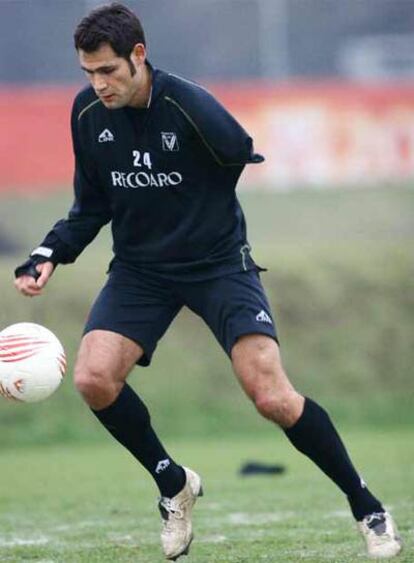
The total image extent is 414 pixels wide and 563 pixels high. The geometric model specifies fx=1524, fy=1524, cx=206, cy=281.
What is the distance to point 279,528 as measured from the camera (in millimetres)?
7758

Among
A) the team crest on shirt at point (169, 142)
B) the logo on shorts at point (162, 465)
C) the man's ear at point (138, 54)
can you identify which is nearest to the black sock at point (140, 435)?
the logo on shorts at point (162, 465)

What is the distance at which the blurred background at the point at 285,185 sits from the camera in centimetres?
1519

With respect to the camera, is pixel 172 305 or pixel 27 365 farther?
pixel 172 305

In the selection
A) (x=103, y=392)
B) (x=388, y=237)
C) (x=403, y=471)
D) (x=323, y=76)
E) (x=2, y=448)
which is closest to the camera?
(x=103, y=392)

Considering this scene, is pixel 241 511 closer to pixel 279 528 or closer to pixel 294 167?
pixel 279 528

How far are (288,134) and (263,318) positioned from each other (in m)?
13.0

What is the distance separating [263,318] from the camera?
653 centimetres

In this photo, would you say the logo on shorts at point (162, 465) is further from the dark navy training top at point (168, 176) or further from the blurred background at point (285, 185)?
the blurred background at point (285, 185)

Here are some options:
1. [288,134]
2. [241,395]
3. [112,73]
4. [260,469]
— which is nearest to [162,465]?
[112,73]

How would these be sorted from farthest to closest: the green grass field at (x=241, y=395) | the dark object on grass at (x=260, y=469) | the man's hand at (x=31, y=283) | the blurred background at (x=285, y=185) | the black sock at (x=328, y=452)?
the blurred background at (x=285, y=185), the dark object on grass at (x=260, y=469), the green grass field at (x=241, y=395), the man's hand at (x=31, y=283), the black sock at (x=328, y=452)

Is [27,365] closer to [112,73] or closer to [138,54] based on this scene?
[112,73]

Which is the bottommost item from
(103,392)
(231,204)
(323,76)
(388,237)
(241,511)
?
(388,237)

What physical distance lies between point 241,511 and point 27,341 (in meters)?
2.48

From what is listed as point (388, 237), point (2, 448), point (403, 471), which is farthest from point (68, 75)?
point (403, 471)
